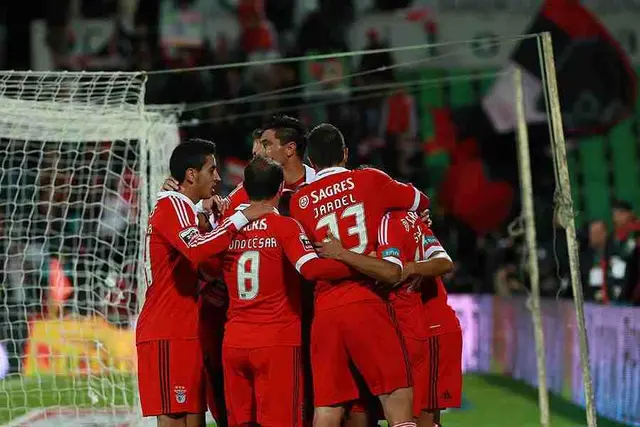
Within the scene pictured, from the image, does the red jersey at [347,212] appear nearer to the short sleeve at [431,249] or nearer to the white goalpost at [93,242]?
the short sleeve at [431,249]

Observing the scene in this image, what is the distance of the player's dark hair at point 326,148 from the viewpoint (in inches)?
233

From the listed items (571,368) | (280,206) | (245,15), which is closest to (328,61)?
(245,15)

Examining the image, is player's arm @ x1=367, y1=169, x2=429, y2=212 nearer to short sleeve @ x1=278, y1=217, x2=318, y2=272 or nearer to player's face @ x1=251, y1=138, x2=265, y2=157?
short sleeve @ x1=278, y1=217, x2=318, y2=272

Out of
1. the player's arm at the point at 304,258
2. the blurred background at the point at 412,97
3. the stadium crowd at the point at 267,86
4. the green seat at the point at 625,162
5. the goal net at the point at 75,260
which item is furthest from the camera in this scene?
the green seat at the point at 625,162

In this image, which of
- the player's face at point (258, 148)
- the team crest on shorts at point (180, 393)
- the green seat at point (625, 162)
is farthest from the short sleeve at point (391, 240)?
the green seat at point (625, 162)

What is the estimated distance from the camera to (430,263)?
604cm

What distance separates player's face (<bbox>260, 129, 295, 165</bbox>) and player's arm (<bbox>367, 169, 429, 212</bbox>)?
0.60m

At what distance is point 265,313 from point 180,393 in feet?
2.21

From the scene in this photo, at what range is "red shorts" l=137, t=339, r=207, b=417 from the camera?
597 centimetres

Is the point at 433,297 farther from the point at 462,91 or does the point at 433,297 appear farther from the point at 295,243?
the point at 462,91

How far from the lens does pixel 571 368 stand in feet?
34.1

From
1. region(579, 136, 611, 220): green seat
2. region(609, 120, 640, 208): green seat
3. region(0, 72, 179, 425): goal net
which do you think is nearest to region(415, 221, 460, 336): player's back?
region(0, 72, 179, 425): goal net

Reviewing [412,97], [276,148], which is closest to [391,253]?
[276,148]

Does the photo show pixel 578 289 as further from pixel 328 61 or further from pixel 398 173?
pixel 328 61
